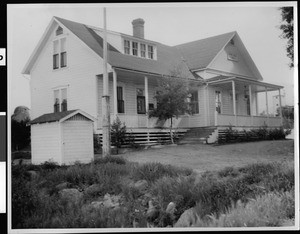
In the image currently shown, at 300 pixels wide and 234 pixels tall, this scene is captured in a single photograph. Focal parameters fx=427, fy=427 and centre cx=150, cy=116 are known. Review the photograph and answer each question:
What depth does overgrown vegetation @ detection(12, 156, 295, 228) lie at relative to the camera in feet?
23.5

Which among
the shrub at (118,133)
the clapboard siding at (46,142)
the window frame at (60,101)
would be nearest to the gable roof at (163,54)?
the window frame at (60,101)

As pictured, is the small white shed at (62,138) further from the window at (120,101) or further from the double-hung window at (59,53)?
the window at (120,101)

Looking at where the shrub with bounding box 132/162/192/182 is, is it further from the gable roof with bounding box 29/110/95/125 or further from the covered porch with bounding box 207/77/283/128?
the covered porch with bounding box 207/77/283/128

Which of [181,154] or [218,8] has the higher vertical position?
[218,8]

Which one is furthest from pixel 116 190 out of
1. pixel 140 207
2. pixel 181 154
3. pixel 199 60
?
pixel 199 60

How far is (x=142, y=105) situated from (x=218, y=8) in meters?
4.11

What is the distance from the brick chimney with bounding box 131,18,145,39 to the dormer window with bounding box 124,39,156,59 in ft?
5.49

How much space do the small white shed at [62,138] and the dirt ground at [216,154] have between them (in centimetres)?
89

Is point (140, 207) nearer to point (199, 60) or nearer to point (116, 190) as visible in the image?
point (116, 190)

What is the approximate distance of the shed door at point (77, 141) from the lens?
337 inches

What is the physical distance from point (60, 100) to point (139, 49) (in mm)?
3409

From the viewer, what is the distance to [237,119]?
985 centimetres

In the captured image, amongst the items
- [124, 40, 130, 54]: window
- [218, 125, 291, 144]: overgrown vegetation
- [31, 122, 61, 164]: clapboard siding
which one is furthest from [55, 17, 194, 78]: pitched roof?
[31, 122, 61, 164]: clapboard siding

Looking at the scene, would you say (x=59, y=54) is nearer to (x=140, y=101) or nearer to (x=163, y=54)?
(x=163, y=54)
